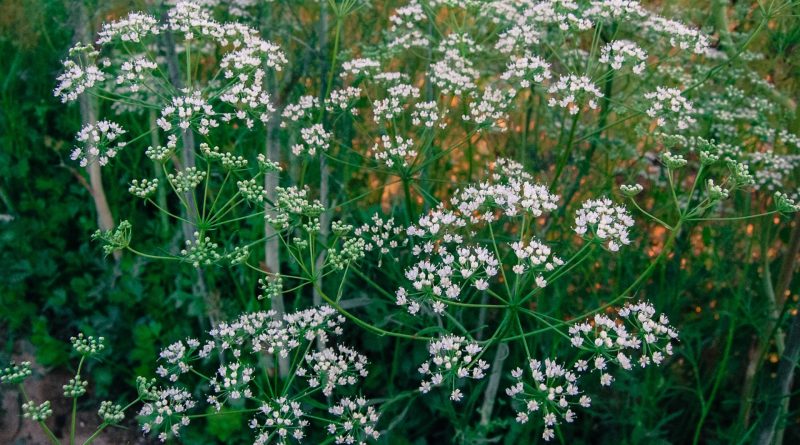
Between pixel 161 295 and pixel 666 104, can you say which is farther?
pixel 161 295

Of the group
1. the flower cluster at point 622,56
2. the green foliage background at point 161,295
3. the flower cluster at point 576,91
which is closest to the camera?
the flower cluster at point 576,91

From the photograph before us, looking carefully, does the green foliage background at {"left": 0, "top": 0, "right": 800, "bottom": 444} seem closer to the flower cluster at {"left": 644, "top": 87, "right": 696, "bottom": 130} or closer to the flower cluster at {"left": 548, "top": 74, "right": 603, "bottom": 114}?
the flower cluster at {"left": 644, "top": 87, "right": 696, "bottom": 130}

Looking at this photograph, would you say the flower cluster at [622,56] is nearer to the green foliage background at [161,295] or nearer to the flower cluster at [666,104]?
the flower cluster at [666,104]

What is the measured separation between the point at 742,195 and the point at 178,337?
3.94m

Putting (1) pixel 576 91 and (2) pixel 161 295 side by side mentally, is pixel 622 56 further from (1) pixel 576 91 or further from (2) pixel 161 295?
(2) pixel 161 295

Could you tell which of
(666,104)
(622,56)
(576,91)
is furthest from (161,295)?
(666,104)

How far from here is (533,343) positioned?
3.90 meters

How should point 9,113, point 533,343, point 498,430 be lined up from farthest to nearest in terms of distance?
point 9,113
point 498,430
point 533,343

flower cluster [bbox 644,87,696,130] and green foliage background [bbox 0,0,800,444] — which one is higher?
flower cluster [bbox 644,87,696,130]

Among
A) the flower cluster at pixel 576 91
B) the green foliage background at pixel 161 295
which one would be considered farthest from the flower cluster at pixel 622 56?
the green foliage background at pixel 161 295

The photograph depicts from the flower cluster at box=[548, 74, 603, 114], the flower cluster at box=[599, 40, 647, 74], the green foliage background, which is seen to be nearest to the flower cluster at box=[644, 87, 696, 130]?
the flower cluster at box=[599, 40, 647, 74]

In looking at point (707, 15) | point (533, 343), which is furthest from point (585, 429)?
point (707, 15)

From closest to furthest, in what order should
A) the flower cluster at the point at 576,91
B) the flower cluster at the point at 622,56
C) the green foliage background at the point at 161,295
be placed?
the flower cluster at the point at 576,91
the flower cluster at the point at 622,56
the green foliage background at the point at 161,295

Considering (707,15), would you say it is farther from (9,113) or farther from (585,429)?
(9,113)
